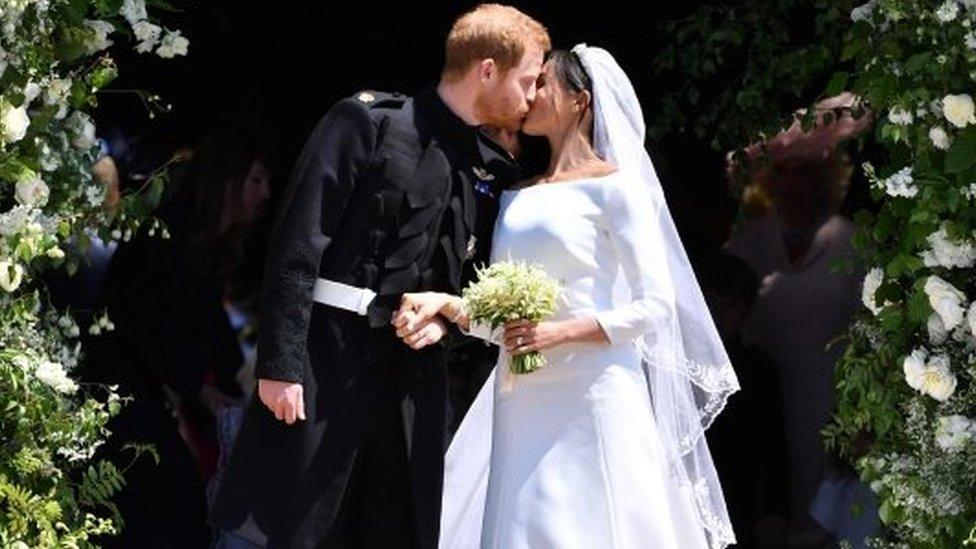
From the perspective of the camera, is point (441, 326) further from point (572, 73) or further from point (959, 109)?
point (959, 109)

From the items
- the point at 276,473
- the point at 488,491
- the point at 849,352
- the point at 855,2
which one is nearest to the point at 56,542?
the point at 276,473

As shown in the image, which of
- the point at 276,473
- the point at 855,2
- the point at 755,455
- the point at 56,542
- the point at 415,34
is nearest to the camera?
the point at 56,542

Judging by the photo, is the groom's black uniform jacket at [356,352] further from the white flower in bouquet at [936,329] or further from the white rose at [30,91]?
the white flower in bouquet at [936,329]

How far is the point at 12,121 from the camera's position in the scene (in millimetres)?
5363

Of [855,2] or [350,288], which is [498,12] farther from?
[855,2]

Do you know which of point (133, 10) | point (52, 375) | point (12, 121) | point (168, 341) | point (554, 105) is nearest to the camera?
point (12, 121)

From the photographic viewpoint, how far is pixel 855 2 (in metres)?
7.06

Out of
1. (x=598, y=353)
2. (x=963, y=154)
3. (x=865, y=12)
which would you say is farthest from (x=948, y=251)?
(x=598, y=353)

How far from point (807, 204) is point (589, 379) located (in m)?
2.06

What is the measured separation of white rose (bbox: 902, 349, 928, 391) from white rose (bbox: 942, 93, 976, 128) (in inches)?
23.0

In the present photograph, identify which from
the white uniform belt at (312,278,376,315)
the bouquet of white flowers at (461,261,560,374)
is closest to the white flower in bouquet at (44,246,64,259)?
the white uniform belt at (312,278,376,315)

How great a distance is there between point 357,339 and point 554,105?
2.74 feet

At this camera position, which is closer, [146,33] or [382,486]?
[146,33]

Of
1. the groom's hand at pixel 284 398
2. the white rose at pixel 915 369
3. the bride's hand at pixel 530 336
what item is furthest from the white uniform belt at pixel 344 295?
the white rose at pixel 915 369
